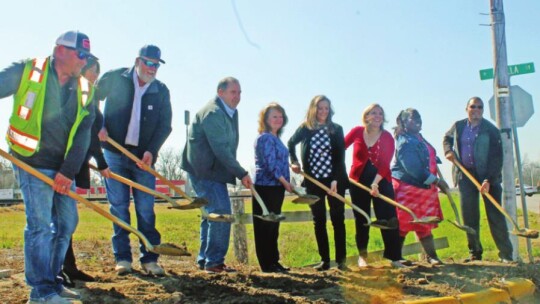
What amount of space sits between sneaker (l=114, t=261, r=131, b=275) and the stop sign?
6103mm

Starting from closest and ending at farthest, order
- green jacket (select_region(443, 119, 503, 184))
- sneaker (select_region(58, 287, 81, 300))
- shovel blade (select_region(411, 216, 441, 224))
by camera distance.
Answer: sneaker (select_region(58, 287, 81, 300))
shovel blade (select_region(411, 216, 441, 224))
green jacket (select_region(443, 119, 503, 184))

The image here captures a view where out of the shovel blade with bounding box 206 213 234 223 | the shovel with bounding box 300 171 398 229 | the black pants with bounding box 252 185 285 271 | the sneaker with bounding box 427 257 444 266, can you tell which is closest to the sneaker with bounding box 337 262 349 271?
the shovel with bounding box 300 171 398 229

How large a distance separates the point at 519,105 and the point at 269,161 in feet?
15.8

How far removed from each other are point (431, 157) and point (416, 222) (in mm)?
1081

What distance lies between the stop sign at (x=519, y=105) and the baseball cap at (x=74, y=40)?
677 cm

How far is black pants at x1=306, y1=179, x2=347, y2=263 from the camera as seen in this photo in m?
6.75

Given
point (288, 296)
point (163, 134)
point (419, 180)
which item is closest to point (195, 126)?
point (163, 134)

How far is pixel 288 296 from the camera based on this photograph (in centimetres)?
494

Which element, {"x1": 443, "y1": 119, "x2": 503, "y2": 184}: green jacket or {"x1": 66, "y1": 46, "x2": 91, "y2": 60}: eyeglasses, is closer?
{"x1": 66, "y1": 46, "x2": 91, "y2": 60}: eyeglasses

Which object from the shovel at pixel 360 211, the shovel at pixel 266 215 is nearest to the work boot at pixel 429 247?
the shovel at pixel 360 211

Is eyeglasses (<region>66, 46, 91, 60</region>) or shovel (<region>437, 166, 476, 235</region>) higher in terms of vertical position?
eyeglasses (<region>66, 46, 91, 60</region>)

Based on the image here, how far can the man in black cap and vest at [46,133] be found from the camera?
13.9ft

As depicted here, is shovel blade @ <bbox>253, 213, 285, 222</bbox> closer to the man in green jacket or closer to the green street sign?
the man in green jacket

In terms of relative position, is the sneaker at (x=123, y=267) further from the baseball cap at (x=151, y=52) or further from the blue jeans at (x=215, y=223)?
the baseball cap at (x=151, y=52)
